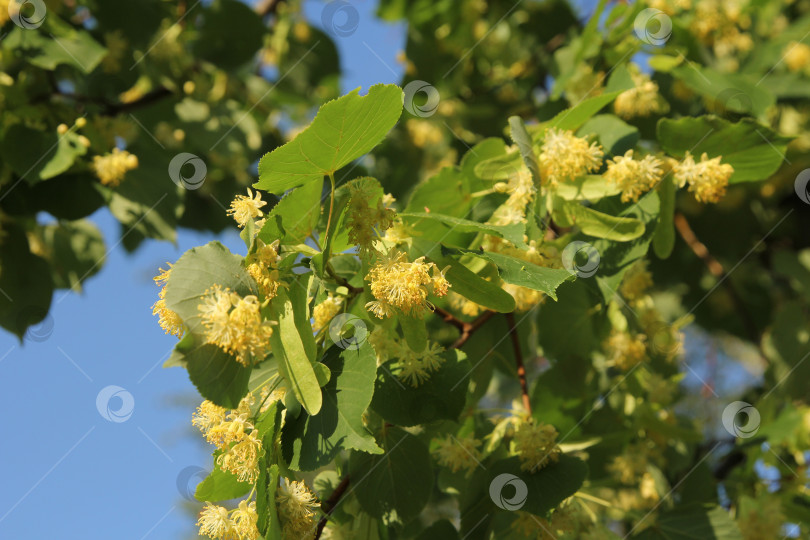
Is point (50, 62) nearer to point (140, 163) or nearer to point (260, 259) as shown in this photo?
point (140, 163)

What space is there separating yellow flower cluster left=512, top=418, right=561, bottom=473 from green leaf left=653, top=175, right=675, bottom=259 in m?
0.55

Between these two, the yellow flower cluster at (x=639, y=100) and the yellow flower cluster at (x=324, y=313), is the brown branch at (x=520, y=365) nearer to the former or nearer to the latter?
the yellow flower cluster at (x=324, y=313)

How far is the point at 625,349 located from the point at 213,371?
1.30 m

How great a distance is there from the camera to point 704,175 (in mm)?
1733

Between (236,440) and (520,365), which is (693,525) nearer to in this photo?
(520,365)

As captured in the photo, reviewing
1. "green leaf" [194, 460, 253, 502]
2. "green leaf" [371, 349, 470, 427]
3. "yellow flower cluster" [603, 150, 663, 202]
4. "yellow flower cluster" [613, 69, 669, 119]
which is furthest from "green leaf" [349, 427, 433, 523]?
"yellow flower cluster" [613, 69, 669, 119]

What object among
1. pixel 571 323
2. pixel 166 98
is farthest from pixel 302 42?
pixel 571 323

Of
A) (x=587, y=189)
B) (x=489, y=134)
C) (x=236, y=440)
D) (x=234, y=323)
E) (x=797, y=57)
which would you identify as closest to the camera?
(x=234, y=323)

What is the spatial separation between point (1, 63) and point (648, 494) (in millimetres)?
2652

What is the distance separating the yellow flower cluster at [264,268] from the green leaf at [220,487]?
1.22 ft

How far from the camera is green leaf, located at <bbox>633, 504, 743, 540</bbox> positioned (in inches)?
76.1

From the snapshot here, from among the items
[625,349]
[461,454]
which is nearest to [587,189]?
[625,349]

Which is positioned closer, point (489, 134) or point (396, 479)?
point (396, 479)

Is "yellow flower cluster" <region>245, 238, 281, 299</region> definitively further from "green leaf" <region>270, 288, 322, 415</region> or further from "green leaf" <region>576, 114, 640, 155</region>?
"green leaf" <region>576, 114, 640, 155</region>
